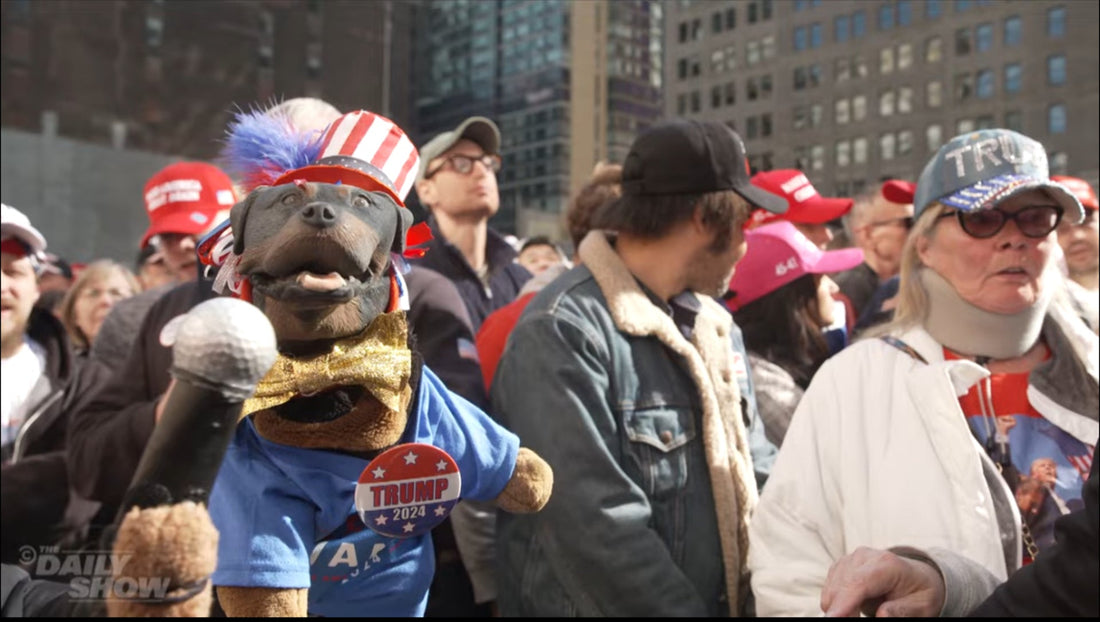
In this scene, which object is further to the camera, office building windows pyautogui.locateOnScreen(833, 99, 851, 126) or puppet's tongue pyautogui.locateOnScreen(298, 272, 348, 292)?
office building windows pyautogui.locateOnScreen(833, 99, 851, 126)

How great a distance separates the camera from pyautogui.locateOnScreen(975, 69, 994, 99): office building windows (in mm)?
1464

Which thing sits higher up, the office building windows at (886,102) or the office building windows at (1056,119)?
the office building windows at (1056,119)

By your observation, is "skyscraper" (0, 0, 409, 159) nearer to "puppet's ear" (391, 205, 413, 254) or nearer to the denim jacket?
"puppet's ear" (391, 205, 413, 254)

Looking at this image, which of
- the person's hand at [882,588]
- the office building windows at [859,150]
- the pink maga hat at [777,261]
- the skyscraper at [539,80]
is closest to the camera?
the skyscraper at [539,80]

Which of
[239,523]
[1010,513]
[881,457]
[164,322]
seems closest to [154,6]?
[164,322]

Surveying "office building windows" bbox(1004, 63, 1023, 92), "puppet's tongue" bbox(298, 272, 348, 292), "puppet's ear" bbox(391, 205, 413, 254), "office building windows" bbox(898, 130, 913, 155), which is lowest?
"puppet's tongue" bbox(298, 272, 348, 292)

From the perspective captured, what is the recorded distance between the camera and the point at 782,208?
1.98 meters

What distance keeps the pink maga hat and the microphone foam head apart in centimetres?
233

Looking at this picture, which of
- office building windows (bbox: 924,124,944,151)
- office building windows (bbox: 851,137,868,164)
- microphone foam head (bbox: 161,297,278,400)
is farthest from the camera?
office building windows (bbox: 924,124,944,151)

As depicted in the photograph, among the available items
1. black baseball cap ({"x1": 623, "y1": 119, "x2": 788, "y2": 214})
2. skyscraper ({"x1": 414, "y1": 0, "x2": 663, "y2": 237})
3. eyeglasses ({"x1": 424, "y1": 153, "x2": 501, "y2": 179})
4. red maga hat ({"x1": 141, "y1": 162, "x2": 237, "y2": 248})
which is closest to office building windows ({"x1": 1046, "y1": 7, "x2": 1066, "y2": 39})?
black baseball cap ({"x1": 623, "y1": 119, "x2": 788, "y2": 214})

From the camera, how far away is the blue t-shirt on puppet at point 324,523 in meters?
0.75

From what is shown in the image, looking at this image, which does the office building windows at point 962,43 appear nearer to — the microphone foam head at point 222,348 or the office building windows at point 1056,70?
the office building windows at point 1056,70

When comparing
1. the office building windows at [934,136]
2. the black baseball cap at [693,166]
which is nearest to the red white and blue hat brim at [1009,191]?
the office building windows at [934,136]

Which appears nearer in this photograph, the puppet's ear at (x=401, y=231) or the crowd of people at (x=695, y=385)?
the puppet's ear at (x=401, y=231)
